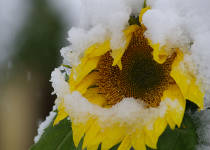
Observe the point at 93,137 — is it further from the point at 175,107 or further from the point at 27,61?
the point at 27,61

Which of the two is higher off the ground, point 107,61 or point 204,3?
point 204,3

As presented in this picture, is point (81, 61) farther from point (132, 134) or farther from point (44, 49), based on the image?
point (44, 49)

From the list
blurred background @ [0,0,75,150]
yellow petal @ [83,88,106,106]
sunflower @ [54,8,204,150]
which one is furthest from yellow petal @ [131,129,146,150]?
blurred background @ [0,0,75,150]

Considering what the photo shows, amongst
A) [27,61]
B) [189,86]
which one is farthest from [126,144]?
[27,61]

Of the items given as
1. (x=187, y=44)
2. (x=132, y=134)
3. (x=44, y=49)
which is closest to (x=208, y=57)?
(x=187, y=44)

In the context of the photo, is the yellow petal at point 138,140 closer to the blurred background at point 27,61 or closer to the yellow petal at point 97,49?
the yellow petal at point 97,49

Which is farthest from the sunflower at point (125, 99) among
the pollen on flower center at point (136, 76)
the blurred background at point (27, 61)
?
the blurred background at point (27, 61)

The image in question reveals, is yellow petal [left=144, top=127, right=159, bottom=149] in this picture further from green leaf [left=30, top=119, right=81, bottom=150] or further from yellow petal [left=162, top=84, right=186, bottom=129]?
green leaf [left=30, top=119, right=81, bottom=150]
